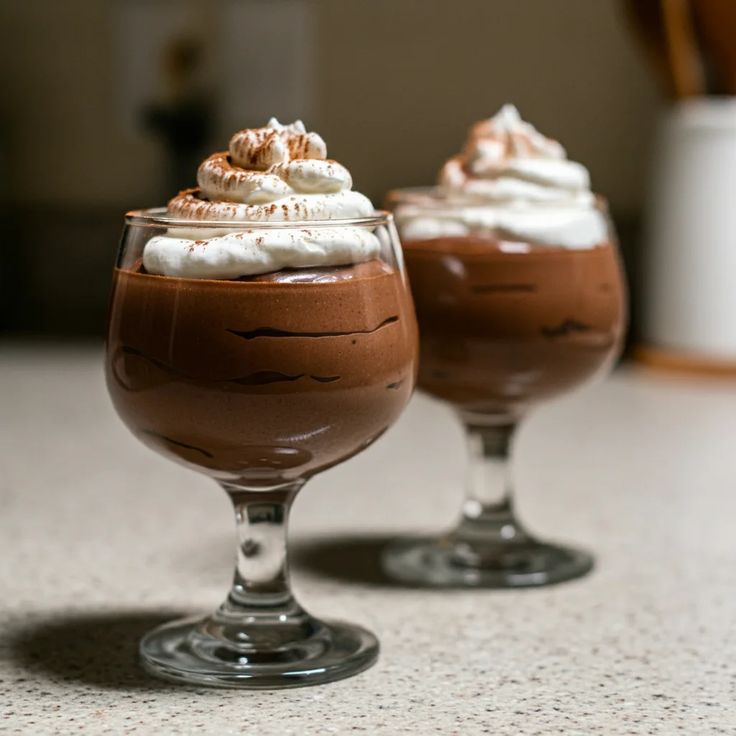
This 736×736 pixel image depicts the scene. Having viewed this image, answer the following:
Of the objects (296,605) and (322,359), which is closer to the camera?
(322,359)

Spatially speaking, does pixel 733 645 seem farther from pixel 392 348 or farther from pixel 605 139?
pixel 605 139

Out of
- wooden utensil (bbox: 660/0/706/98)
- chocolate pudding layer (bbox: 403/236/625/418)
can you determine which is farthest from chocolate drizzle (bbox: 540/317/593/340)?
wooden utensil (bbox: 660/0/706/98)

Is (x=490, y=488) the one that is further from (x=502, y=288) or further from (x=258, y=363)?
(x=258, y=363)

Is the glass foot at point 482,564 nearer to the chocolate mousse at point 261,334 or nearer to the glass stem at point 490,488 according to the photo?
the glass stem at point 490,488

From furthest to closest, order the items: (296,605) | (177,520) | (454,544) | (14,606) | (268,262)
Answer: (177,520) < (454,544) < (14,606) < (296,605) < (268,262)

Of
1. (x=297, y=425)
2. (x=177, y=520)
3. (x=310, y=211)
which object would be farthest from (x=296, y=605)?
(x=177, y=520)

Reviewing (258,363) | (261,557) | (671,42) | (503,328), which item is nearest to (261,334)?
(258,363)

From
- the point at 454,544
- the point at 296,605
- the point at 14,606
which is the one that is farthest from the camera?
the point at 454,544
